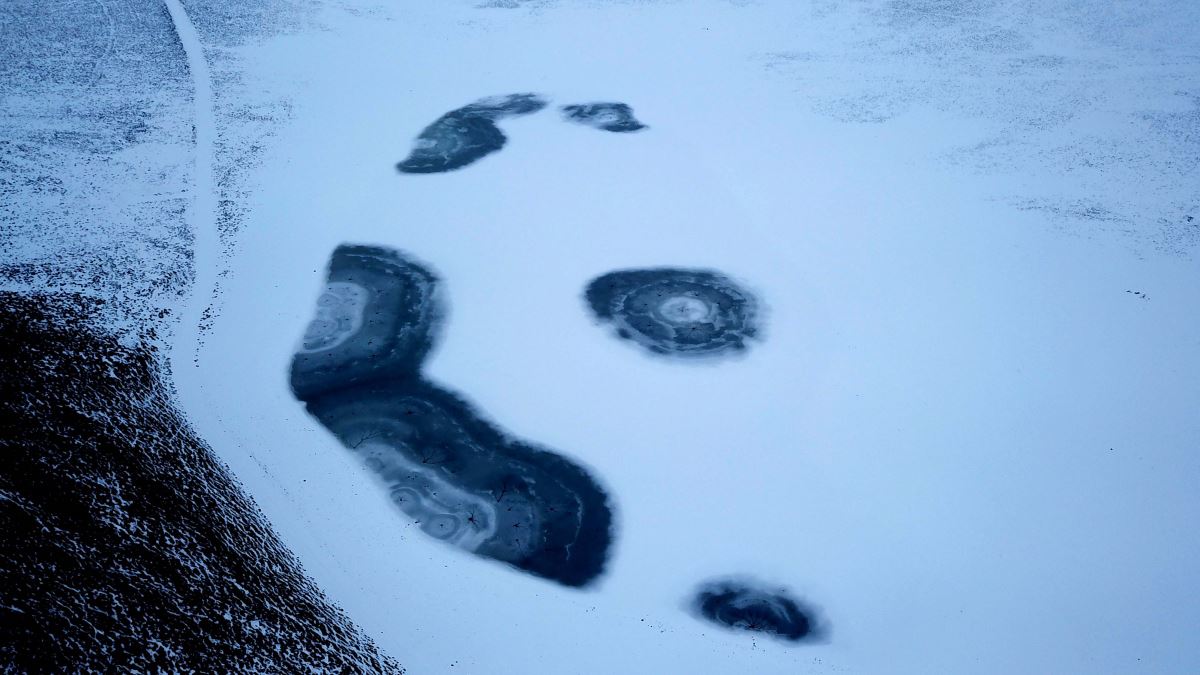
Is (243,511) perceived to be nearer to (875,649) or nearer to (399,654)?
(399,654)

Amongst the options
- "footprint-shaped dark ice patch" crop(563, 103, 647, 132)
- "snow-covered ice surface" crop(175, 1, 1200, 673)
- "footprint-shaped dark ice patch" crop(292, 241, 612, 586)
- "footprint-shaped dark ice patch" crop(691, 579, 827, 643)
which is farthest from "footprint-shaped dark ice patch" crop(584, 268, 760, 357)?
"footprint-shaped dark ice patch" crop(563, 103, 647, 132)

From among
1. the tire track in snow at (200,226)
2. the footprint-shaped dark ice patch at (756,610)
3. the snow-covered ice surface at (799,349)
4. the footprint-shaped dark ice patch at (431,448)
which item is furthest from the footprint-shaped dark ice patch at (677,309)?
the tire track in snow at (200,226)

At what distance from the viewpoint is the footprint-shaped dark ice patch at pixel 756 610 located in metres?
7.46

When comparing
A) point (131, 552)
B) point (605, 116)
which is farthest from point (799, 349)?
point (131, 552)

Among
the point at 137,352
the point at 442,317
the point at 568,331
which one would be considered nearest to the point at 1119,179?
the point at 568,331

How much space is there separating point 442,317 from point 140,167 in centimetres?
638

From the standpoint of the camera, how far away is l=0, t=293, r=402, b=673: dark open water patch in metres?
6.58

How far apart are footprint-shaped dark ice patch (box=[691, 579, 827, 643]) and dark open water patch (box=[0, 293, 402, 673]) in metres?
2.91

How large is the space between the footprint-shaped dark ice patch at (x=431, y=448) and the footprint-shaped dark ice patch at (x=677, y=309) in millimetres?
2365

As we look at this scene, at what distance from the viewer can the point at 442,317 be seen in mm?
10969

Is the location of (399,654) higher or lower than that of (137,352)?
lower

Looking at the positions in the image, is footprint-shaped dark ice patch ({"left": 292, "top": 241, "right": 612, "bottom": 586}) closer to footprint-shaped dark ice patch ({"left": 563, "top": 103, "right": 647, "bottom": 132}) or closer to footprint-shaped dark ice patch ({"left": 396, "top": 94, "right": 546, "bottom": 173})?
footprint-shaped dark ice patch ({"left": 396, "top": 94, "right": 546, "bottom": 173})

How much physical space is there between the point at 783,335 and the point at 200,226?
8.70 m

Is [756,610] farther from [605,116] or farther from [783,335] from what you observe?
[605,116]
